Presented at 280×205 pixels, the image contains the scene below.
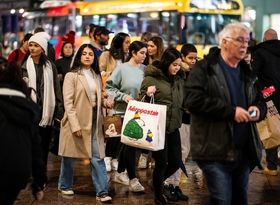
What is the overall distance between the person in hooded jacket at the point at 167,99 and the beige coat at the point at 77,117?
0.68 meters

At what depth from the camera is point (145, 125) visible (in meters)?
6.07

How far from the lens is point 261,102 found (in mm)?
4656

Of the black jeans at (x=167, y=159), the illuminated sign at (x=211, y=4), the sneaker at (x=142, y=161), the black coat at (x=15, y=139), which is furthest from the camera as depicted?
the illuminated sign at (x=211, y=4)

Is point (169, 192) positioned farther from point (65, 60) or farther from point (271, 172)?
point (65, 60)

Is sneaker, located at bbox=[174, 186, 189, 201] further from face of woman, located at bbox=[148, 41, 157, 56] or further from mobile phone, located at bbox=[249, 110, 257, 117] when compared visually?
mobile phone, located at bbox=[249, 110, 257, 117]

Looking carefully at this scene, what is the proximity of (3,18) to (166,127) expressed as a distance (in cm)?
2292

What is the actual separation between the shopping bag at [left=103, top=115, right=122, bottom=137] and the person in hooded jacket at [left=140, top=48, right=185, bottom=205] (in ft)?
1.65

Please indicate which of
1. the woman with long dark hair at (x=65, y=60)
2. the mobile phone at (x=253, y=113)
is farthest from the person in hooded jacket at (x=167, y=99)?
the woman with long dark hair at (x=65, y=60)

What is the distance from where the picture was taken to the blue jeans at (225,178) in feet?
14.2

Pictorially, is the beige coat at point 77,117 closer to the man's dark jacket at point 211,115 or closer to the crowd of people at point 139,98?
the crowd of people at point 139,98

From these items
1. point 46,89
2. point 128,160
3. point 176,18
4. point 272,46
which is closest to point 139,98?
point 128,160

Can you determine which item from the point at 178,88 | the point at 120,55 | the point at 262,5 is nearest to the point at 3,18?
the point at 262,5

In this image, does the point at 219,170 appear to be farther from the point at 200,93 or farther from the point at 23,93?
Answer: the point at 23,93

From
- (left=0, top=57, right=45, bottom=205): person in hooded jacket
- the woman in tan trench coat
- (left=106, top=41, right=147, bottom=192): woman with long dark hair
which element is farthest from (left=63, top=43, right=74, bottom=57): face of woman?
(left=0, top=57, right=45, bottom=205): person in hooded jacket
